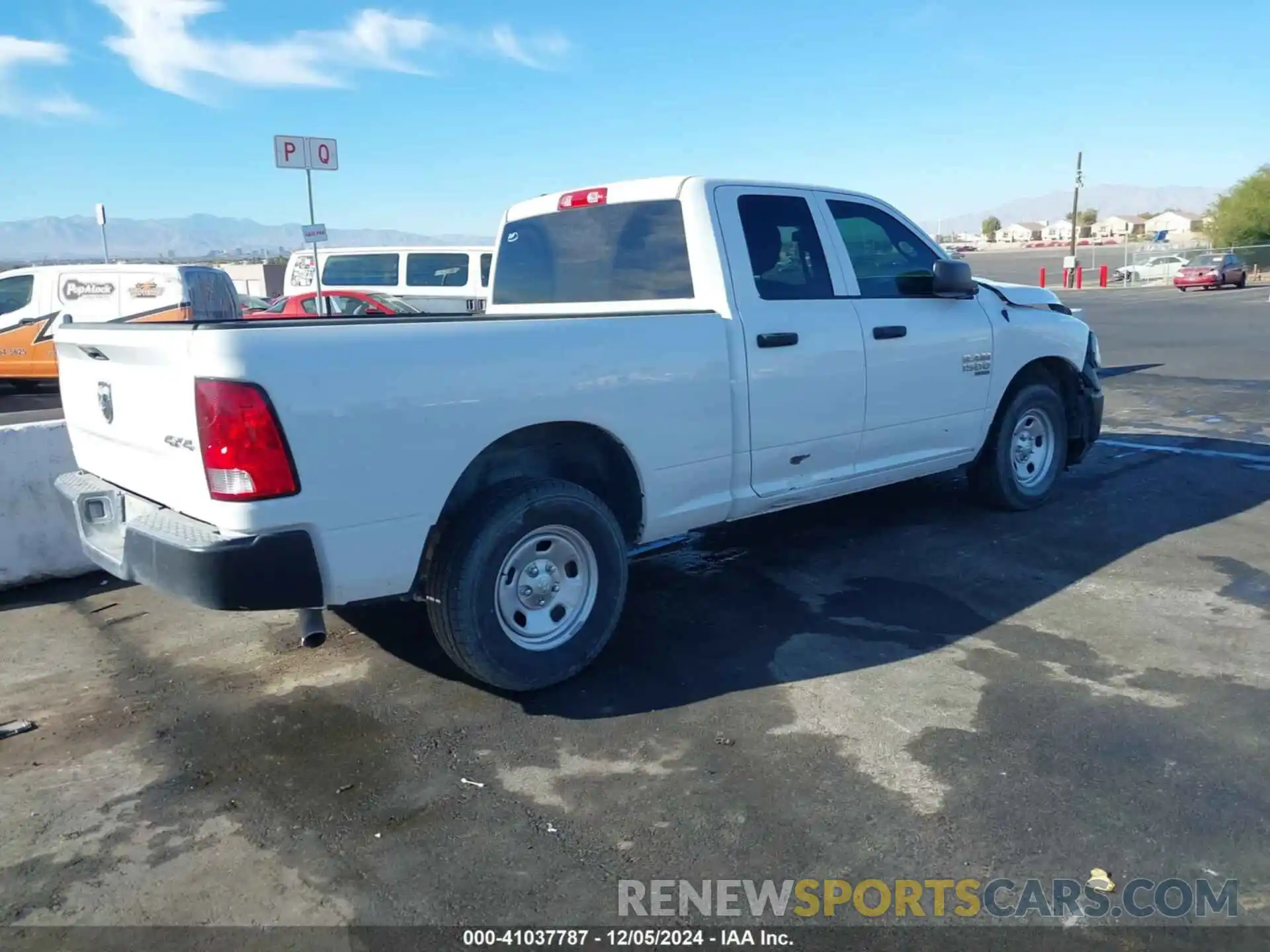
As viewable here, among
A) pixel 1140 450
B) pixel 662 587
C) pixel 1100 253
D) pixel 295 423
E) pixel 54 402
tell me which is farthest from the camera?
pixel 1100 253

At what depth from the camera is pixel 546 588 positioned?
4.12 meters

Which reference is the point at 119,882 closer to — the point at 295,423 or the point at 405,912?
the point at 405,912

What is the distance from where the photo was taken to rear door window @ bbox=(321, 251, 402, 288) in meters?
19.1

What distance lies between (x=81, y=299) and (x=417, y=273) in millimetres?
6275

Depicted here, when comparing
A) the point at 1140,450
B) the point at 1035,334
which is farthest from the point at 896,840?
the point at 1140,450

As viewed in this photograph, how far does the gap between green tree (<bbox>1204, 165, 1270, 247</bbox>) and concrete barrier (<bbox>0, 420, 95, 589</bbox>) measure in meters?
54.2

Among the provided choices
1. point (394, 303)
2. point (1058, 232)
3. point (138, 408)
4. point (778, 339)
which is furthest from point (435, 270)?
point (1058, 232)

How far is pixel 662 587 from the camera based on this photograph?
541 cm

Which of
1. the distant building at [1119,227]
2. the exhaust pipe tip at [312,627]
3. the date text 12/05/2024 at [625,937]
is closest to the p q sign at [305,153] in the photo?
the exhaust pipe tip at [312,627]

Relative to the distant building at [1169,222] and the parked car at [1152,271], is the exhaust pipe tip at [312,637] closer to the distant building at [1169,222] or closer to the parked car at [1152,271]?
the parked car at [1152,271]

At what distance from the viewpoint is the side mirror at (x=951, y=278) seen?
213 inches

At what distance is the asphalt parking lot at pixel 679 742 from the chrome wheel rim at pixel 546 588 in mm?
285

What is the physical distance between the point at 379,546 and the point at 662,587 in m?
2.17

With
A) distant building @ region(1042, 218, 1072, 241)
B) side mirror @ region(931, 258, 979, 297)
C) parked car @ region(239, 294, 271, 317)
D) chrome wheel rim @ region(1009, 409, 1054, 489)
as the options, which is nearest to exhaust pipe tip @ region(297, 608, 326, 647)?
side mirror @ region(931, 258, 979, 297)
